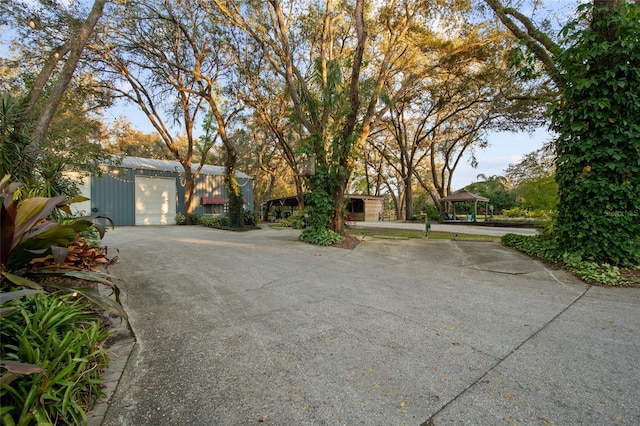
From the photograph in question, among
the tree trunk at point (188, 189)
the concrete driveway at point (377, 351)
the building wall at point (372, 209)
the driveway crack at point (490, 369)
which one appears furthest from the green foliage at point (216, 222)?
the driveway crack at point (490, 369)

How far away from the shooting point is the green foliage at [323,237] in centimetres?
801

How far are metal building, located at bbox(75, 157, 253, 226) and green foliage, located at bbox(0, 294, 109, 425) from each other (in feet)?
52.5

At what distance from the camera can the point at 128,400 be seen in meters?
1.69

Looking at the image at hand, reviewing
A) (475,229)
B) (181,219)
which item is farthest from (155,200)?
(475,229)

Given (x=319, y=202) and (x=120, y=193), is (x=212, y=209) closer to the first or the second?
(x=120, y=193)

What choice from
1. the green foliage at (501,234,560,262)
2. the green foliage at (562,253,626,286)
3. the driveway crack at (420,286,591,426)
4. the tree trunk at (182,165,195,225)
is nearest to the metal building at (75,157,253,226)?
the tree trunk at (182,165,195,225)

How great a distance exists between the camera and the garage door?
58.3ft

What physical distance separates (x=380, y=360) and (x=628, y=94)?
5.62 metres

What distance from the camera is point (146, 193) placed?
59.1 feet

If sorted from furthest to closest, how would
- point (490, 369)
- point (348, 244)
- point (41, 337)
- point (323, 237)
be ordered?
1. point (323, 237)
2. point (348, 244)
3. point (490, 369)
4. point (41, 337)

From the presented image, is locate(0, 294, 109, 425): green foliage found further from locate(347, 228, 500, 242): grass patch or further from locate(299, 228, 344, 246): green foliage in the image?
locate(347, 228, 500, 242): grass patch

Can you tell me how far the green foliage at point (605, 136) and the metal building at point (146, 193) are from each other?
17.7m

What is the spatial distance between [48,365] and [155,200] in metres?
19.0

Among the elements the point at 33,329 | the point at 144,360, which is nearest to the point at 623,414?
the point at 144,360
